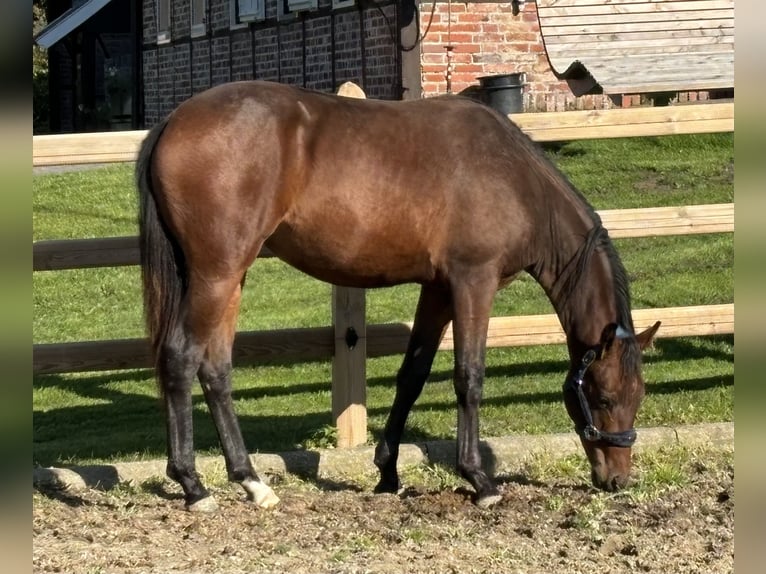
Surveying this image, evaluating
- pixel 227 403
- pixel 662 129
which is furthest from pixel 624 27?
pixel 227 403

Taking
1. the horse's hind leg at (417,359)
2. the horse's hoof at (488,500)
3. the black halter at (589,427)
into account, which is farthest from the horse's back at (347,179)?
the horse's hoof at (488,500)

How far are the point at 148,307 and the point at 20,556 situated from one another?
3308 mm

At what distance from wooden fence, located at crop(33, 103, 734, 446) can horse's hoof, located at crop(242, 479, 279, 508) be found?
87 cm

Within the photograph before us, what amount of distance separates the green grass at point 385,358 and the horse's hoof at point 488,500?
3.57 ft

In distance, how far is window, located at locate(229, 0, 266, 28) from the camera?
A: 60.5ft

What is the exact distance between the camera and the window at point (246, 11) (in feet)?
60.5

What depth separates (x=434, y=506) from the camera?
Answer: 4488mm

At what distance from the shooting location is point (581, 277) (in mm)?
4633

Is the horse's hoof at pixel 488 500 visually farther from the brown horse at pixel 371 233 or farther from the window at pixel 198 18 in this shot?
the window at pixel 198 18

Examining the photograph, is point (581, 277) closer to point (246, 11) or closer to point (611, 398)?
point (611, 398)

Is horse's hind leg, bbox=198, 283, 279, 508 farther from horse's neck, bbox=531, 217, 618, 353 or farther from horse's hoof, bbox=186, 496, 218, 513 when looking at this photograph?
horse's neck, bbox=531, 217, 618, 353

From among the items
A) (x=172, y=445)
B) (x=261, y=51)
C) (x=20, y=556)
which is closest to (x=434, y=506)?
(x=172, y=445)

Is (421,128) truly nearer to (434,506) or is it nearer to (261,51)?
(434,506)

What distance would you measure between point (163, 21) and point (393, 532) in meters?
20.2
